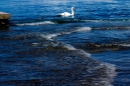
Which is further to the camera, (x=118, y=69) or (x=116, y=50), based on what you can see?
(x=116, y=50)

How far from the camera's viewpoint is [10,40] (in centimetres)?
1627

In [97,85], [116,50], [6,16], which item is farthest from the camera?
[6,16]

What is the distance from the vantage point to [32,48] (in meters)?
13.6

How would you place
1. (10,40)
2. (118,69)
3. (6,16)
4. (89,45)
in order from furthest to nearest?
1. (6,16)
2. (10,40)
3. (89,45)
4. (118,69)

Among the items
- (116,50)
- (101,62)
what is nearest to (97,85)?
(101,62)

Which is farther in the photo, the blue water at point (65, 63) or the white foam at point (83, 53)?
the white foam at point (83, 53)

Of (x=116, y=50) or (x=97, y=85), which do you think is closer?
(x=97, y=85)

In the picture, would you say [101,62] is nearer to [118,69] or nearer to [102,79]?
[118,69]

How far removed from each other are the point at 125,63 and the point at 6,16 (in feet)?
50.1

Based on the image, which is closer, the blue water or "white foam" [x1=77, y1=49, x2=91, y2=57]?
the blue water

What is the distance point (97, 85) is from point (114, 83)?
17.0 inches

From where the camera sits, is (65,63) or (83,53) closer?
(65,63)

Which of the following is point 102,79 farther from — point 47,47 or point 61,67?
point 47,47

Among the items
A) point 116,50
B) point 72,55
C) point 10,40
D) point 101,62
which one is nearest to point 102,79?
point 101,62
